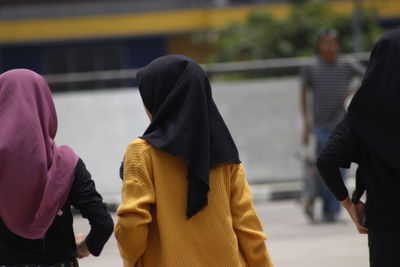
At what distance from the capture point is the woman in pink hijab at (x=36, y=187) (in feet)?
11.7

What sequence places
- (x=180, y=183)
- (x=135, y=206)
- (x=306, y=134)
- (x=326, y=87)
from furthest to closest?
(x=306, y=134)
(x=326, y=87)
(x=180, y=183)
(x=135, y=206)

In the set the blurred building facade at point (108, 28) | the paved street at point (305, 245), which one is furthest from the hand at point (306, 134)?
the blurred building facade at point (108, 28)

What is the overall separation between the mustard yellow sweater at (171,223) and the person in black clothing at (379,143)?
1.55 feet

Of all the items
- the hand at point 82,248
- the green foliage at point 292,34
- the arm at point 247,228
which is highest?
the arm at point 247,228

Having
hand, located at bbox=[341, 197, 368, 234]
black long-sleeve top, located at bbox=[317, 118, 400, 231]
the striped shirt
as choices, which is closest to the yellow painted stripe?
the striped shirt

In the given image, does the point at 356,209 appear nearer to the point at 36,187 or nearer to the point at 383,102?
the point at 383,102

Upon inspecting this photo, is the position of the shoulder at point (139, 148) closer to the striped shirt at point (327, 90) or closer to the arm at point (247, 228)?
the arm at point (247, 228)

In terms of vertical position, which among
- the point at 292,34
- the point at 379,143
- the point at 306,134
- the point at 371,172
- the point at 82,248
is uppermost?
the point at 379,143

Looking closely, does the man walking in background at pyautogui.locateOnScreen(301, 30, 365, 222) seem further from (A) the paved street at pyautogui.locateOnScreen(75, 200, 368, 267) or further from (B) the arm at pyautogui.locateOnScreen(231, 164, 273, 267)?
(B) the arm at pyautogui.locateOnScreen(231, 164, 273, 267)

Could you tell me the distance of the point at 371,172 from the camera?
382 cm

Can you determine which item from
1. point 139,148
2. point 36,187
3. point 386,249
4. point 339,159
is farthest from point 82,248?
point 386,249

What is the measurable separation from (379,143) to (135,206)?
1.01 meters

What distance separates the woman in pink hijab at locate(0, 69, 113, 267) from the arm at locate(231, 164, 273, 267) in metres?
0.50

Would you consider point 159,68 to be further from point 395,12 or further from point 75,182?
point 395,12
